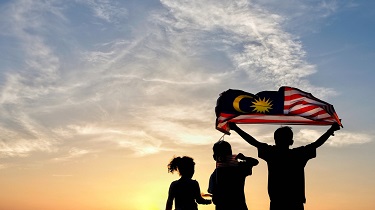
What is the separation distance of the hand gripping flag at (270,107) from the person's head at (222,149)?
43 cm

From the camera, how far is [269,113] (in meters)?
10.9

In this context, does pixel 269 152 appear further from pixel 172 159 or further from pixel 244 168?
pixel 172 159

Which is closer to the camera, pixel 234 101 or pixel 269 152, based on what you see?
pixel 269 152

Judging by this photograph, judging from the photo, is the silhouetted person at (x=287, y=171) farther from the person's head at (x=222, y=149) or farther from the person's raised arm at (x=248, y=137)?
the person's head at (x=222, y=149)

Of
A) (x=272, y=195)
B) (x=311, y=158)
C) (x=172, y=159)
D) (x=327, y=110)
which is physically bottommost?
(x=272, y=195)

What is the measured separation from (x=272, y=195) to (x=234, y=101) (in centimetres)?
277

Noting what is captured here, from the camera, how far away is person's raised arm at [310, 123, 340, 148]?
883 centimetres

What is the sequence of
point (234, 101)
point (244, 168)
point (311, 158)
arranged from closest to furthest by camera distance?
1. point (311, 158)
2. point (244, 168)
3. point (234, 101)

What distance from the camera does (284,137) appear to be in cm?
901

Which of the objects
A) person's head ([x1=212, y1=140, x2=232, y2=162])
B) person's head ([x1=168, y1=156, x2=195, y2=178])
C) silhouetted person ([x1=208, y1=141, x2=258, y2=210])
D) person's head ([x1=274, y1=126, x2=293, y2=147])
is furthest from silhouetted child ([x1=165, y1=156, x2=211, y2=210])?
person's head ([x1=274, y1=126, x2=293, y2=147])

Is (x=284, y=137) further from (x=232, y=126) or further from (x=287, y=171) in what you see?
(x=232, y=126)

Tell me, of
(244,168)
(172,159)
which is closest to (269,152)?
(244,168)

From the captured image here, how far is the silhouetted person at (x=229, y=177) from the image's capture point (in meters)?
10.1

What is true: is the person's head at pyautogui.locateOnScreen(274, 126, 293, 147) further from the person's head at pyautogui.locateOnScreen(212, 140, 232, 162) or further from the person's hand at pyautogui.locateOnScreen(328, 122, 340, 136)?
the person's head at pyautogui.locateOnScreen(212, 140, 232, 162)
